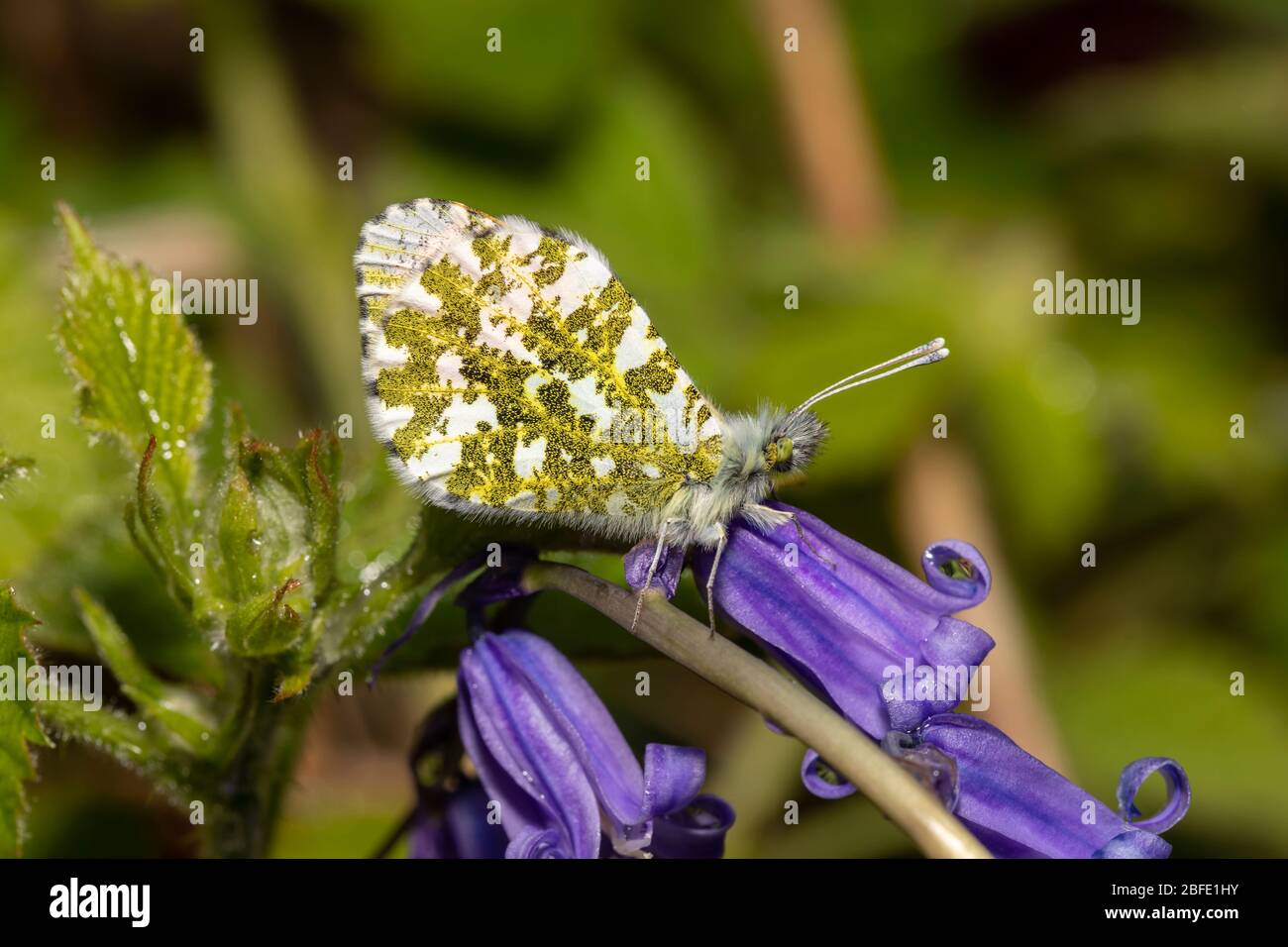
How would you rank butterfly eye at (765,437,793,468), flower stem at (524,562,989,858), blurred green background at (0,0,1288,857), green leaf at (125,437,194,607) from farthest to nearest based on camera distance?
blurred green background at (0,0,1288,857) → butterfly eye at (765,437,793,468) → green leaf at (125,437,194,607) → flower stem at (524,562,989,858)

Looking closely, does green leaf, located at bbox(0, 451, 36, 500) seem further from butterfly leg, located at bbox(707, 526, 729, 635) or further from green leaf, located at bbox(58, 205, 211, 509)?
butterfly leg, located at bbox(707, 526, 729, 635)

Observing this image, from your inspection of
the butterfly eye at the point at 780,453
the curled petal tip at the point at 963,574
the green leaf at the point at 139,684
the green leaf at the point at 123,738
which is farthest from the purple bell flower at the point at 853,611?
the green leaf at the point at 123,738

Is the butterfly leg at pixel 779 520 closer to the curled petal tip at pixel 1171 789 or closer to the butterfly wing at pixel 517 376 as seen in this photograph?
the butterfly wing at pixel 517 376

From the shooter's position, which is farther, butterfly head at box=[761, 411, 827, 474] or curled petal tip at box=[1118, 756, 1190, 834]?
butterfly head at box=[761, 411, 827, 474]

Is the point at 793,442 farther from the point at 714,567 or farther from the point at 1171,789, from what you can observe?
the point at 1171,789

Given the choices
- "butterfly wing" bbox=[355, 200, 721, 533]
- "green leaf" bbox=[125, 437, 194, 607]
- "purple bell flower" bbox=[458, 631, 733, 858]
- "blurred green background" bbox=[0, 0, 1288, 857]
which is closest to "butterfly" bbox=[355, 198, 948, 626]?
"butterfly wing" bbox=[355, 200, 721, 533]

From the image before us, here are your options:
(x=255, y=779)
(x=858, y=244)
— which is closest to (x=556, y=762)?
(x=255, y=779)
